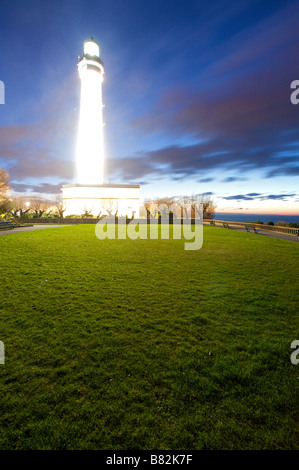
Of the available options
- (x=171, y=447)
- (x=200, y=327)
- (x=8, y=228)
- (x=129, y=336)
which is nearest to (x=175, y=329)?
(x=200, y=327)

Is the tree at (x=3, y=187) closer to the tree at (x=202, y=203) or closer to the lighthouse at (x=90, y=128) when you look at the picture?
the lighthouse at (x=90, y=128)

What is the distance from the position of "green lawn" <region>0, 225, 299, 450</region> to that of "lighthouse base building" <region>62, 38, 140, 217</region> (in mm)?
42338

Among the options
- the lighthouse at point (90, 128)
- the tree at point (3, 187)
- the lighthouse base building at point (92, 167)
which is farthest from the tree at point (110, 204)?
the tree at point (3, 187)

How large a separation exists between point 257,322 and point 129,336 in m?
2.69

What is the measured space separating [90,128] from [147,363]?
58353 millimetres

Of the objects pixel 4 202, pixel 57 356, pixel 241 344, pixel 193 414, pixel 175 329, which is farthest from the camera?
pixel 4 202

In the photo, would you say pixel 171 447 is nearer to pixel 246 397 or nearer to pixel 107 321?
pixel 246 397

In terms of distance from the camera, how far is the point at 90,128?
5275 centimetres

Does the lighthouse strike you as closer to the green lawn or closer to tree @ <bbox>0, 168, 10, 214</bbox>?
tree @ <bbox>0, 168, 10, 214</bbox>

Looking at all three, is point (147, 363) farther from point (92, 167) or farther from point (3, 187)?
point (92, 167)

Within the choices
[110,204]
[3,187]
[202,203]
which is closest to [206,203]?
[202,203]

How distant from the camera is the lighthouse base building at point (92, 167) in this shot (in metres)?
48.6

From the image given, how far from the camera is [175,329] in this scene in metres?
4.32

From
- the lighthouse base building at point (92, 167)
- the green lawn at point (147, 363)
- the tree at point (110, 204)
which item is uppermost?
the lighthouse base building at point (92, 167)
